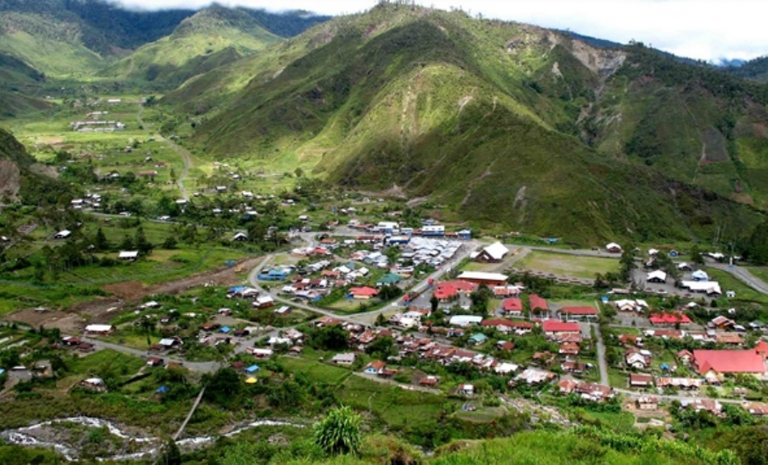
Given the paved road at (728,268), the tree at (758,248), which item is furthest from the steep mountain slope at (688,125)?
the paved road at (728,268)

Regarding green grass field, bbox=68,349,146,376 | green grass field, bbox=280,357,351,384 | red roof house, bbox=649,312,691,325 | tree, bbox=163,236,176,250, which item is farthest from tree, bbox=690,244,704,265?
tree, bbox=163,236,176,250

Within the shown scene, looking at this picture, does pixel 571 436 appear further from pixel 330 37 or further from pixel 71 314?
pixel 330 37

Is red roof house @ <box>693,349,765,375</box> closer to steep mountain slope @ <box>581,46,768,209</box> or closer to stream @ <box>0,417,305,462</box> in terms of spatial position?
stream @ <box>0,417,305,462</box>

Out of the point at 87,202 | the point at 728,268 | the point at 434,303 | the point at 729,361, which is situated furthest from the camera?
the point at 87,202

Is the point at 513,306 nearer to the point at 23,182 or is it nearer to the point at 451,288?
the point at 451,288

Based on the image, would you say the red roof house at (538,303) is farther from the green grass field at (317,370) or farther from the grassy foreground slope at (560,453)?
the grassy foreground slope at (560,453)

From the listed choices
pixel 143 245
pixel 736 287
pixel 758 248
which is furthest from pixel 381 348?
pixel 758 248
